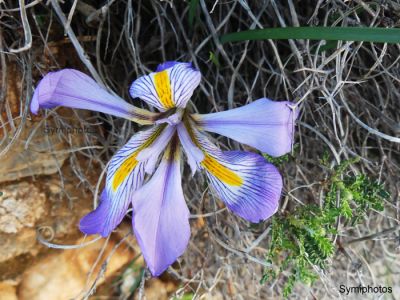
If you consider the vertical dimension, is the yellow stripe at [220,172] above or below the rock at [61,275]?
above

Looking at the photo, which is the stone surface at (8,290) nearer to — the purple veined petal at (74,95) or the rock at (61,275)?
the rock at (61,275)

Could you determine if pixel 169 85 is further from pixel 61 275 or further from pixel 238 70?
pixel 61 275

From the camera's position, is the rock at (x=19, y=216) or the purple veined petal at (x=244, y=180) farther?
the rock at (x=19, y=216)

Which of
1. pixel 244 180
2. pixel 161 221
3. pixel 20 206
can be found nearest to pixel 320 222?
pixel 244 180

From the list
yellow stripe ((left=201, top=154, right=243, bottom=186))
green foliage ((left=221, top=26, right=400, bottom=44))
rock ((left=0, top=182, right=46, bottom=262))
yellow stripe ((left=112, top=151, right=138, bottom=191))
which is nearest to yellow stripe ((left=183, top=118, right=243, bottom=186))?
yellow stripe ((left=201, top=154, right=243, bottom=186))

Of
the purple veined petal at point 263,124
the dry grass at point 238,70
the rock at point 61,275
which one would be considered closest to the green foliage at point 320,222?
the dry grass at point 238,70

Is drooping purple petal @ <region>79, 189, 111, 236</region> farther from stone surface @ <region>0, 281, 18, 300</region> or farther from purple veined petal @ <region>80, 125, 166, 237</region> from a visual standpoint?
stone surface @ <region>0, 281, 18, 300</region>

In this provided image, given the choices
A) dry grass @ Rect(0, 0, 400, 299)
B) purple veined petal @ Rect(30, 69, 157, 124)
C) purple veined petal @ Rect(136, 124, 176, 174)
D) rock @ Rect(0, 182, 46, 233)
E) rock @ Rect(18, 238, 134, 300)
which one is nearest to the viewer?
purple veined petal @ Rect(30, 69, 157, 124)
